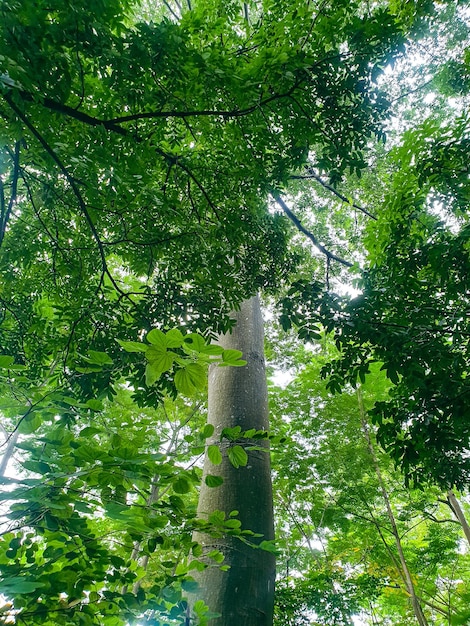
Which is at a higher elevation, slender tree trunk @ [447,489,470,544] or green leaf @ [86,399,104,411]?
slender tree trunk @ [447,489,470,544]

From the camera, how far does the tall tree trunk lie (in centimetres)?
150

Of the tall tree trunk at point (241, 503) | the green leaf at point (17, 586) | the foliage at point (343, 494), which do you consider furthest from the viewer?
the foliage at point (343, 494)

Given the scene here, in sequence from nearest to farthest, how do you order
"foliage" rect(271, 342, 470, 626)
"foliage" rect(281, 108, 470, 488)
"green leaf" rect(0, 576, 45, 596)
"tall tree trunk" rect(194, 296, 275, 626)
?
"green leaf" rect(0, 576, 45, 596) → "tall tree trunk" rect(194, 296, 275, 626) → "foliage" rect(281, 108, 470, 488) → "foliage" rect(271, 342, 470, 626)

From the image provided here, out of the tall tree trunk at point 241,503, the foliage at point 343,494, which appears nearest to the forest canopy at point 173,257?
the tall tree trunk at point 241,503

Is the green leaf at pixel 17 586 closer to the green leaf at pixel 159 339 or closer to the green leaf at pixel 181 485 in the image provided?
the green leaf at pixel 181 485

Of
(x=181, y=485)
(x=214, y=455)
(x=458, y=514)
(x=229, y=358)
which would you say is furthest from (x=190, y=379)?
(x=458, y=514)

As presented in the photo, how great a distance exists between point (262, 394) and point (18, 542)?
1718 millimetres

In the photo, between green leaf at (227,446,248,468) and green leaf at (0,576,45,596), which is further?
green leaf at (227,446,248,468)

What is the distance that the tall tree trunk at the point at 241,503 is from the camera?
4.91 feet

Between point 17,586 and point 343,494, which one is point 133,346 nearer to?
point 17,586

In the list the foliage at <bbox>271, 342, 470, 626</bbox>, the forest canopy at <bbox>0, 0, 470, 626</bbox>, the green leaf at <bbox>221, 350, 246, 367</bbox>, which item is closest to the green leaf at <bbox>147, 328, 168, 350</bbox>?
the forest canopy at <bbox>0, 0, 470, 626</bbox>

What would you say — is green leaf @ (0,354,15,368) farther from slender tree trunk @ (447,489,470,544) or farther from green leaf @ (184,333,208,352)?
slender tree trunk @ (447,489,470,544)

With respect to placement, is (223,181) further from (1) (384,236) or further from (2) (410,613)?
(2) (410,613)

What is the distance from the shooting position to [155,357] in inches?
25.0
